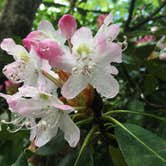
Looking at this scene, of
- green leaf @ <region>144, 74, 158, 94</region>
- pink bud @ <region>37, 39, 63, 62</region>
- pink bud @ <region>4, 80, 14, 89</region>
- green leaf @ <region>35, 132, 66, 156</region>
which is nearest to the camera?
pink bud @ <region>37, 39, 63, 62</region>

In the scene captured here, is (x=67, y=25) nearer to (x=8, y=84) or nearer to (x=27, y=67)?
(x=27, y=67)

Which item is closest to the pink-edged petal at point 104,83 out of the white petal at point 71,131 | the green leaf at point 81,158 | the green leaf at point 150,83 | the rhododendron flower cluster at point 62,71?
the rhododendron flower cluster at point 62,71

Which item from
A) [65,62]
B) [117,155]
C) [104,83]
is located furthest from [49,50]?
[117,155]

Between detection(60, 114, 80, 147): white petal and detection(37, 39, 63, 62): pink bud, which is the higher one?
detection(37, 39, 63, 62): pink bud

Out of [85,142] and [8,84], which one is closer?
[85,142]

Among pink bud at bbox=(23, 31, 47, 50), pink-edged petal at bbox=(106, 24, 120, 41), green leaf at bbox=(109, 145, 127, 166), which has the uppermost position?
pink bud at bbox=(23, 31, 47, 50)

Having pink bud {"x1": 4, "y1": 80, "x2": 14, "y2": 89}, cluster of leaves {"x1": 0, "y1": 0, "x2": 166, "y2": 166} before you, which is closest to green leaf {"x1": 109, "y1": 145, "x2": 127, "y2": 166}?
cluster of leaves {"x1": 0, "y1": 0, "x2": 166, "y2": 166}

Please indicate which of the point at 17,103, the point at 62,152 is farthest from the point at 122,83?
the point at 17,103

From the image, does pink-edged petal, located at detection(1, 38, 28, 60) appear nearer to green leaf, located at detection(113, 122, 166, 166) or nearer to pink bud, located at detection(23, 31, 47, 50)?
pink bud, located at detection(23, 31, 47, 50)
